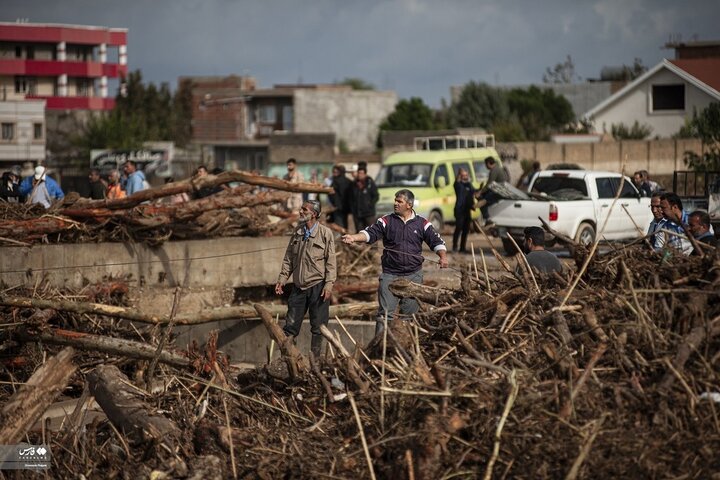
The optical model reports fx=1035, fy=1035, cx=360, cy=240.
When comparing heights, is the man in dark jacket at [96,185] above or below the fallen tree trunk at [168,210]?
above

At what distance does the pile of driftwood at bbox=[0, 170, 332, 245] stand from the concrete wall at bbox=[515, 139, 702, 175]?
2321cm

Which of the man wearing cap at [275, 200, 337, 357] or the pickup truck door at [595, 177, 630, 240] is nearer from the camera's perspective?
the man wearing cap at [275, 200, 337, 357]

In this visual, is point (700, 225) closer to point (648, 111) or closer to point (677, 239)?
point (677, 239)

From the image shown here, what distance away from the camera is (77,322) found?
41.4 feet

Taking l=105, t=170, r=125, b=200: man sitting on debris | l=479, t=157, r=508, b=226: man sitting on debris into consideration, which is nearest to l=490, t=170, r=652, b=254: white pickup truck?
l=479, t=157, r=508, b=226: man sitting on debris

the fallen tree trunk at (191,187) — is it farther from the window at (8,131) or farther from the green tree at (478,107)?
the green tree at (478,107)

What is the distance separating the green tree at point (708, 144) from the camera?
25747 millimetres

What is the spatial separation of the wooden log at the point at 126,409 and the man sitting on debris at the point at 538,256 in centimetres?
344

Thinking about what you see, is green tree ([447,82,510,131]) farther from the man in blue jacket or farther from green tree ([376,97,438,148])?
the man in blue jacket

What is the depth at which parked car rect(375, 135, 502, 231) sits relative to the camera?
2383 cm

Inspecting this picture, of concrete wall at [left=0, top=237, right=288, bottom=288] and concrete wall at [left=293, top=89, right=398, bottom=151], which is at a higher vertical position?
concrete wall at [left=293, top=89, right=398, bottom=151]

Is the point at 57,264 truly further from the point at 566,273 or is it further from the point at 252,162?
the point at 252,162

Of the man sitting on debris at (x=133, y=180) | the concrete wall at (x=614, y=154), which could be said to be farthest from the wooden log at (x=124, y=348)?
the concrete wall at (x=614, y=154)

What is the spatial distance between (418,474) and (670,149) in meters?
33.7
